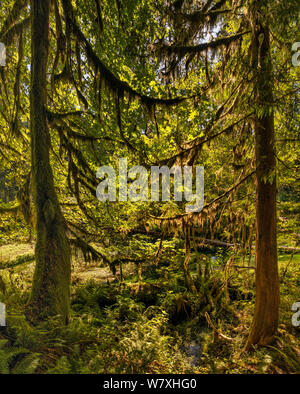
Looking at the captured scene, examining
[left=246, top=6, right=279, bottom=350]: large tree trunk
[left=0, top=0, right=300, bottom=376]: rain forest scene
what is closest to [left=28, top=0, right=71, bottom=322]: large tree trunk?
[left=0, top=0, right=300, bottom=376]: rain forest scene

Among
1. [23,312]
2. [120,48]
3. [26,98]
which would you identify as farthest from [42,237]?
[120,48]

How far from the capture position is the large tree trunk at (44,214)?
10.5ft

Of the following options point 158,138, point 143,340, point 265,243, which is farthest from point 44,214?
point 265,243

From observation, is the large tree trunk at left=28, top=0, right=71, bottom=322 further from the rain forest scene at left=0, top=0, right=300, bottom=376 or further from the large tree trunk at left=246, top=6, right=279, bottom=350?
the large tree trunk at left=246, top=6, right=279, bottom=350

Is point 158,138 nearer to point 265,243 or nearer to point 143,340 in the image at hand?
Answer: point 265,243

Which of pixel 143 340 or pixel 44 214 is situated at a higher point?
pixel 44 214

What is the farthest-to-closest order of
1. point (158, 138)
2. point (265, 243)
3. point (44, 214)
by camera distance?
point (158, 138) → point (265, 243) → point (44, 214)

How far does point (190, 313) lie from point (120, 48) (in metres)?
8.52

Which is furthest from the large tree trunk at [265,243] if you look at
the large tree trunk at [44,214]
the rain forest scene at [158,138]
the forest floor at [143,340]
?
the large tree trunk at [44,214]

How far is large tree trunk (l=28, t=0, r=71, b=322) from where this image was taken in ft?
10.5

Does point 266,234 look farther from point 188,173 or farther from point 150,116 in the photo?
point 150,116

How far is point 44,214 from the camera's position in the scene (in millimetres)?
3400

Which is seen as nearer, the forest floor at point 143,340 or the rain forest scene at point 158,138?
the forest floor at point 143,340

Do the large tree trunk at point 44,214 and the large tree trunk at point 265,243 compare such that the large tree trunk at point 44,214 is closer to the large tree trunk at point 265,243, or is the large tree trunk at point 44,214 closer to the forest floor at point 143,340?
the forest floor at point 143,340
